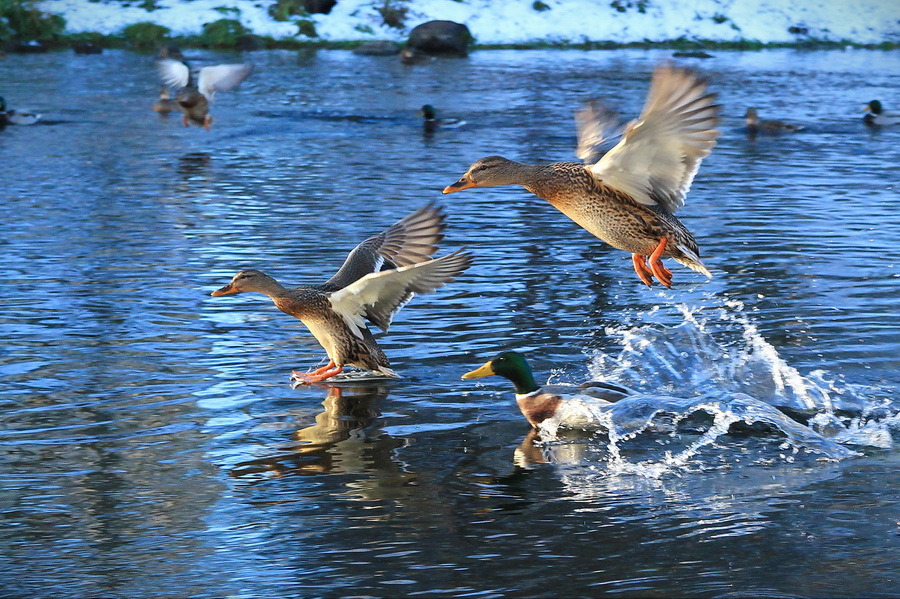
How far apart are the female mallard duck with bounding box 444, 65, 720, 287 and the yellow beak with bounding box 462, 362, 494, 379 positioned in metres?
1.02

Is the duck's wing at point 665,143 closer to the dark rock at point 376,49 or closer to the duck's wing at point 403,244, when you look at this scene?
the duck's wing at point 403,244

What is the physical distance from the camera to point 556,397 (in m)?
7.16

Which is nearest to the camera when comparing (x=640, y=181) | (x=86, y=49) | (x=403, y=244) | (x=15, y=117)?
(x=640, y=181)

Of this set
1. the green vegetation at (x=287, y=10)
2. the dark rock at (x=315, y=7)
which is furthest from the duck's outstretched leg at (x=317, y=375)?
the dark rock at (x=315, y=7)

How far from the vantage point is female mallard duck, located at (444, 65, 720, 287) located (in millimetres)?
7070

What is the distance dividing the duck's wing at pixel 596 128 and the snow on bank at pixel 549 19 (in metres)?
33.3

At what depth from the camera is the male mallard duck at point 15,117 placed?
67.9ft

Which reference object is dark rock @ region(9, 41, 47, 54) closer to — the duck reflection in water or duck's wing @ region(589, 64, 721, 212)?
the duck reflection in water

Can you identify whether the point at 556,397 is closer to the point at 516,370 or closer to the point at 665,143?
the point at 516,370

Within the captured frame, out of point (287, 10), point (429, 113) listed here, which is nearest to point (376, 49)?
point (287, 10)

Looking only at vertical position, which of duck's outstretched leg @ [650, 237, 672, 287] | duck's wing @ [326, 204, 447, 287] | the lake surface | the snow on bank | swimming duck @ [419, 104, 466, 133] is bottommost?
the lake surface

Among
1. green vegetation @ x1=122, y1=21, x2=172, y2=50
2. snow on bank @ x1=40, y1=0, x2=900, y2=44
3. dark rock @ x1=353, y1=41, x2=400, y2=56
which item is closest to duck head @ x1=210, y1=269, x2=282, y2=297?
dark rock @ x1=353, y1=41, x2=400, y2=56

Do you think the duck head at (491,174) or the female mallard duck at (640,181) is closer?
the female mallard duck at (640,181)

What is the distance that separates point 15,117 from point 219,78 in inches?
136
